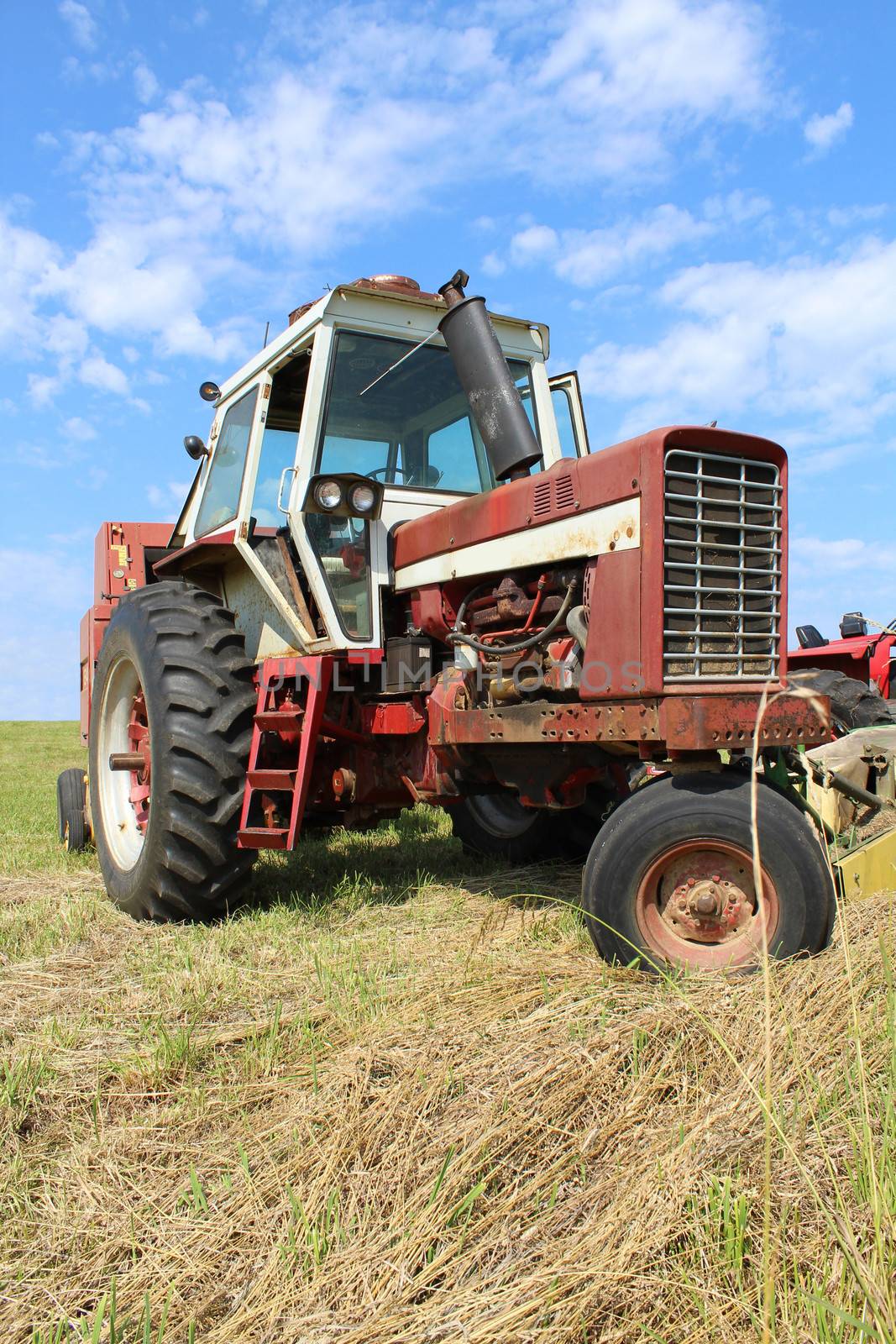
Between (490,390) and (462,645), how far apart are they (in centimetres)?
101

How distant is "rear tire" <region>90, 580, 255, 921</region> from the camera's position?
14.0 feet

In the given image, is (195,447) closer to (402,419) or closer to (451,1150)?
(402,419)

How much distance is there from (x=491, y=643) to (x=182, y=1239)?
2493 millimetres

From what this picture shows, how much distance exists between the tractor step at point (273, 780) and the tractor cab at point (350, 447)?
0.61 m

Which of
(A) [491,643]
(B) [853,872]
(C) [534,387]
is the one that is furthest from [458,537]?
(B) [853,872]

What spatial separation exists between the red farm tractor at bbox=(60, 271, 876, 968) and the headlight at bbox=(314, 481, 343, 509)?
0.04 ft

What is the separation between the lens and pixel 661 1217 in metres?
1.85

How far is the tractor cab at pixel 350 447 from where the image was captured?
4.51 metres

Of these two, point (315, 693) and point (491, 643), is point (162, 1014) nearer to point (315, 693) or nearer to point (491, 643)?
point (315, 693)

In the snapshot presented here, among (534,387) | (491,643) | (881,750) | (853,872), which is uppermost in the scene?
(534,387)

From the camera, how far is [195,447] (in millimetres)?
5629

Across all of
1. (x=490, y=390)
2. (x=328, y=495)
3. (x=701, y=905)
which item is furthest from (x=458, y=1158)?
(x=328, y=495)

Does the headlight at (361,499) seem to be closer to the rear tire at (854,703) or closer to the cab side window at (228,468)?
the cab side window at (228,468)

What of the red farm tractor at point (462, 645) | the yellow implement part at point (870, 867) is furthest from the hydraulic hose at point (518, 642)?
the yellow implement part at point (870, 867)
